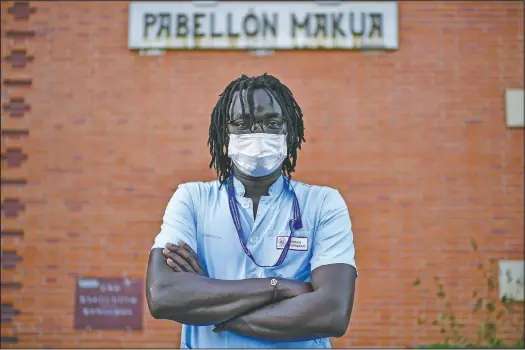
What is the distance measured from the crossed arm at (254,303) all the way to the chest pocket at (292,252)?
0.18 feet

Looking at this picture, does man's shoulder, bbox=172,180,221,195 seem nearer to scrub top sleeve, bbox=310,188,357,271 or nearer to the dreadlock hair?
the dreadlock hair

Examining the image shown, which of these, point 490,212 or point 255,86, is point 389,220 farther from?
point 255,86

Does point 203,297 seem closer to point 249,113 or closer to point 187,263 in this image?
point 187,263

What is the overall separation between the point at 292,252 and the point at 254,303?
24 centimetres

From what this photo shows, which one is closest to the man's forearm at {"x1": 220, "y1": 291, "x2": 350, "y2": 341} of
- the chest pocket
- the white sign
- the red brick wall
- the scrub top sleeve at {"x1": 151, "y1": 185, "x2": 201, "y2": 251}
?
the chest pocket

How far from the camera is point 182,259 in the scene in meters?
2.23

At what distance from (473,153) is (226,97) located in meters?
4.39

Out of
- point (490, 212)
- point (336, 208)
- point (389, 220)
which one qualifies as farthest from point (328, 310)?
point (490, 212)

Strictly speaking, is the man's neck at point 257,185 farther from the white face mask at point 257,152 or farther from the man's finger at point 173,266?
→ the man's finger at point 173,266

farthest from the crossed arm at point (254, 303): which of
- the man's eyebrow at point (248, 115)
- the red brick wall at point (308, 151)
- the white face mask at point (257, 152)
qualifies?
the red brick wall at point (308, 151)

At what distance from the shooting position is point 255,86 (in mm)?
2395

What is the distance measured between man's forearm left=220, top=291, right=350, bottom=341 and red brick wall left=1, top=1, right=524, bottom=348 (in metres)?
4.04

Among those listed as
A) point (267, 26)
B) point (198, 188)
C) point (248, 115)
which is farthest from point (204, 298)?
point (267, 26)

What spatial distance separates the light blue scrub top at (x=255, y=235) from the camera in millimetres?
2225
